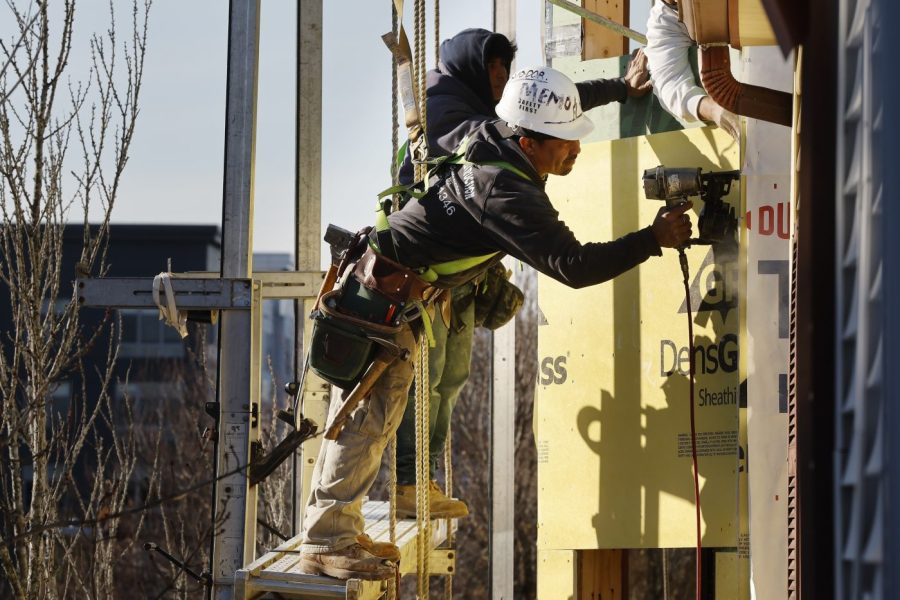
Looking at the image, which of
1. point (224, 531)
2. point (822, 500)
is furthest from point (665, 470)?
point (822, 500)

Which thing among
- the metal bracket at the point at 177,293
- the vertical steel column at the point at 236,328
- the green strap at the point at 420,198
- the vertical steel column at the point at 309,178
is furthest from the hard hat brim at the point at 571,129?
the vertical steel column at the point at 309,178

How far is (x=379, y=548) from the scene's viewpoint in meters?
4.87

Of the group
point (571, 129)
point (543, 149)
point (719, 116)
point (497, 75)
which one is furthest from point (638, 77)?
point (543, 149)

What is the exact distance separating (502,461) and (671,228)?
16.9 ft

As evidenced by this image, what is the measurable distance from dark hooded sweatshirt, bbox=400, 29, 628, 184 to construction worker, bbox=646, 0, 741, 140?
15.2 inches

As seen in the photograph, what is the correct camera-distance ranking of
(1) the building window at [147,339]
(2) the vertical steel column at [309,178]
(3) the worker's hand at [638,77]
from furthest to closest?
(1) the building window at [147,339], (2) the vertical steel column at [309,178], (3) the worker's hand at [638,77]

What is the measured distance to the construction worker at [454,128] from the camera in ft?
19.0

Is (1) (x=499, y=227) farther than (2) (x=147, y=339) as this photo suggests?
No

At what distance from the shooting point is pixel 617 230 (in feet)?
20.0

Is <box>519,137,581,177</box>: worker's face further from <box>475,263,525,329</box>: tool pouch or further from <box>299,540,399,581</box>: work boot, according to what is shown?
<box>299,540,399,581</box>: work boot

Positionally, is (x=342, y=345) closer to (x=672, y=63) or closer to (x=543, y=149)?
(x=543, y=149)

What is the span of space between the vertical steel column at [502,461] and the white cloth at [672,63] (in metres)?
3.74

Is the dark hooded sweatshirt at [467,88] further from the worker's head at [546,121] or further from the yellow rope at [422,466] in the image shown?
the yellow rope at [422,466]

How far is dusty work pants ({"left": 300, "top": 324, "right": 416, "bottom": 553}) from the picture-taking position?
15.8ft
